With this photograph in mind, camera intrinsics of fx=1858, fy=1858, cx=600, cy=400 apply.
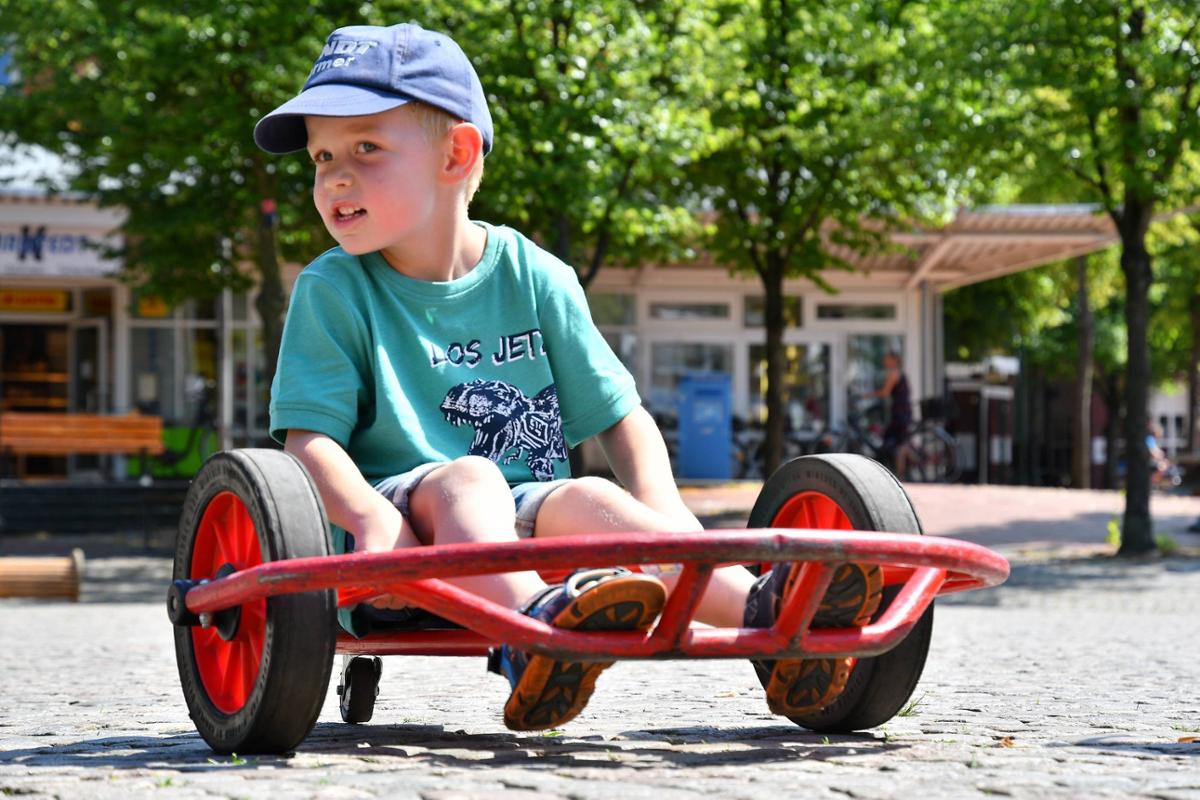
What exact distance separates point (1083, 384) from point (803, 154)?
527 inches

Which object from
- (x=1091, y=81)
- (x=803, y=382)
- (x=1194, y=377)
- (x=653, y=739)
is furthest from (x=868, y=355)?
(x=653, y=739)

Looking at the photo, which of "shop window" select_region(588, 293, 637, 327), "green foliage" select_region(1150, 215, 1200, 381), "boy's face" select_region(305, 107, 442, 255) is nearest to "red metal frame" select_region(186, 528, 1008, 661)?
"boy's face" select_region(305, 107, 442, 255)

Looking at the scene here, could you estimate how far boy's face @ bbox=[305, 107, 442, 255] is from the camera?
146 inches

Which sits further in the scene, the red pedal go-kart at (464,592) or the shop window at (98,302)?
the shop window at (98,302)

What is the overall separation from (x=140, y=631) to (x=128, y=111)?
8115mm

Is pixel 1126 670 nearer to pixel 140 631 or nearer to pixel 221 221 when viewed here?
pixel 140 631

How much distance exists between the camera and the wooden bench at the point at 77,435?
2200 cm

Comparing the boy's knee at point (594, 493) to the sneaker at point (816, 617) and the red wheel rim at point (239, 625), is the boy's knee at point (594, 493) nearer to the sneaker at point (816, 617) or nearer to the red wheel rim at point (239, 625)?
the sneaker at point (816, 617)

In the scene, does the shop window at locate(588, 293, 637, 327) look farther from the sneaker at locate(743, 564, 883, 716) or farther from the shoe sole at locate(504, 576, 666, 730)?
the shoe sole at locate(504, 576, 666, 730)

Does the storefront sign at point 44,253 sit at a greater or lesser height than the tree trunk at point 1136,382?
greater

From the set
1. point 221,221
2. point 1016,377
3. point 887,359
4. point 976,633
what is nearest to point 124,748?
point 976,633

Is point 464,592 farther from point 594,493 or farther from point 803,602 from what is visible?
point 803,602

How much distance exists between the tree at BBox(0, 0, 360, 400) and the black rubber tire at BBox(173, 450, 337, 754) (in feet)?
40.7

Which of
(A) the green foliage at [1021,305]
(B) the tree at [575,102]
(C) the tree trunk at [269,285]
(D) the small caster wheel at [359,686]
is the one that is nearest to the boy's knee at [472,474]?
(D) the small caster wheel at [359,686]
